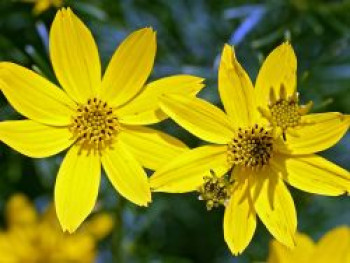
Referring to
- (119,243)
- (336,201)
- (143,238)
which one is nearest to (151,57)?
(119,243)

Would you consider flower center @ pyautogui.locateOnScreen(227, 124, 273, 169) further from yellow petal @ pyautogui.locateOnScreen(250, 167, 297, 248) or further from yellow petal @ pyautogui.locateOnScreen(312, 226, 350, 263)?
yellow petal @ pyautogui.locateOnScreen(312, 226, 350, 263)

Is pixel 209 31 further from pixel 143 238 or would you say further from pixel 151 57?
pixel 151 57

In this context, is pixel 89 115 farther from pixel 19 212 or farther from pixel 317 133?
pixel 19 212

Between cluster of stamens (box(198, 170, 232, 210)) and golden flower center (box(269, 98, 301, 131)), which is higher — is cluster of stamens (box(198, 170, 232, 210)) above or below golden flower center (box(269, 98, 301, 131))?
below

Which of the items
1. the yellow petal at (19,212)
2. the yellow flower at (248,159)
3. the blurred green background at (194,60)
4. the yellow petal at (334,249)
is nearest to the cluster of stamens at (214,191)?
the yellow flower at (248,159)

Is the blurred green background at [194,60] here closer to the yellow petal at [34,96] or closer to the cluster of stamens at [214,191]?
the yellow petal at [34,96]

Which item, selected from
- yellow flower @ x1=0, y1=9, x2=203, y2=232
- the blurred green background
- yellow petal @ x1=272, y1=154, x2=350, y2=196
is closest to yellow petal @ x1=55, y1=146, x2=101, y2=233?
yellow flower @ x1=0, y1=9, x2=203, y2=232
